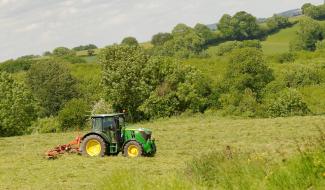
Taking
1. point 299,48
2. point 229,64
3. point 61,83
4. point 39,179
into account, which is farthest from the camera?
point 299,48

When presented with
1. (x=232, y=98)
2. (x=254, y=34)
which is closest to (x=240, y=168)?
(x=232, y=98)

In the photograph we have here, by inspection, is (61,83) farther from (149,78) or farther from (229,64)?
(229,64)

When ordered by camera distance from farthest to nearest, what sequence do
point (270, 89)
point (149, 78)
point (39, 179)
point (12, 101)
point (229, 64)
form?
point (229, 64) < point (270, 89) < point (149, 78) < point (12, 101) < point (39, 179)

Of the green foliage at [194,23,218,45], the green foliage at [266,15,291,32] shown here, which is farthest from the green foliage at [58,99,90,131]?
the green foliage at [266,15,291,32]

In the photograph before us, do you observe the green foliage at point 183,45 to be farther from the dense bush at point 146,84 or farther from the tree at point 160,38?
the dense bush at point 146,84

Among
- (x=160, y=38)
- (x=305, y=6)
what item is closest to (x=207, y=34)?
Answer: (x=160, y=38)

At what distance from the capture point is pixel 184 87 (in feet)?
171

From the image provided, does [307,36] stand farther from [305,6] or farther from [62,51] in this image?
[62,51]

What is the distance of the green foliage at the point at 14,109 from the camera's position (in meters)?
44.3

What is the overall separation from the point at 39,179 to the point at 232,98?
133 ft

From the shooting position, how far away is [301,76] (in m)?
66.9

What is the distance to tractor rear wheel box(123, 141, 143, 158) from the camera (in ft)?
61.7

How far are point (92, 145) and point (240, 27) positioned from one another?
3958 inches

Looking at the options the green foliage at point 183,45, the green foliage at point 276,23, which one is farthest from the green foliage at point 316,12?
the green foliage at point 183,45
